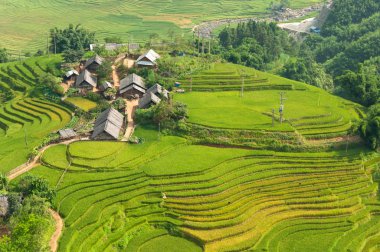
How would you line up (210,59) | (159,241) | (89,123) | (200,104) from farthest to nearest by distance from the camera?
(210,59), (200,104), (89,123), (159,241)

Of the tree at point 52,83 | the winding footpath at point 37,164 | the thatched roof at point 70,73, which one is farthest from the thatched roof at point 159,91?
the winding footpath at point 37,164

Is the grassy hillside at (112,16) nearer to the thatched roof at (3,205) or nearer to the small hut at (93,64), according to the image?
the small hut at (93,64)

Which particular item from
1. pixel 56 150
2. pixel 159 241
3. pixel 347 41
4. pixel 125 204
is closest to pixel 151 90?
pixel 56 150

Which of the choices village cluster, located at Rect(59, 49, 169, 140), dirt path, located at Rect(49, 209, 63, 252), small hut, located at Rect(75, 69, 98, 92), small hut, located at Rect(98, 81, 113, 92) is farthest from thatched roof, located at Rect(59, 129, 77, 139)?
small hut, located at Rect(75, 69, 98, 92)

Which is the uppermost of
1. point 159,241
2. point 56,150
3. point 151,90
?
point 151,90

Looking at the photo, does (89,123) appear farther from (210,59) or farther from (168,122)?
(210,59)

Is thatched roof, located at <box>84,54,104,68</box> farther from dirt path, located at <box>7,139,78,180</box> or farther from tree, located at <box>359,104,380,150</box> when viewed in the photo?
tree, located at <box>359,104,380,150</box>
